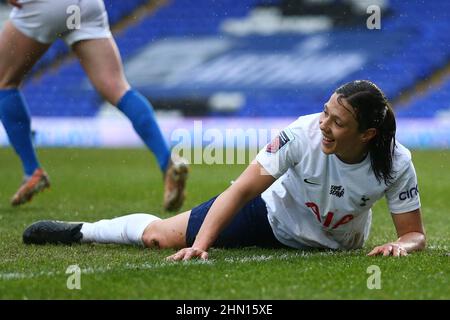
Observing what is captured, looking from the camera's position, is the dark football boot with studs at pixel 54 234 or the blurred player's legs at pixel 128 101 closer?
the dark football boot with studs at pixel 54 234

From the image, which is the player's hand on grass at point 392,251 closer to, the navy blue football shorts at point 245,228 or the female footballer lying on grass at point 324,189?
the female footballer lying on grass at point 324,189

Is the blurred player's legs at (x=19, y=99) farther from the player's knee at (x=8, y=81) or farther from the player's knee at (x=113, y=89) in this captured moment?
the player's knee at (x=113, y=89)

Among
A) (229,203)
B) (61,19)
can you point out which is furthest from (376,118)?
(61,19)

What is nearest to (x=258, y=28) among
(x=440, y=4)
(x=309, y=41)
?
(x=309, y=41)

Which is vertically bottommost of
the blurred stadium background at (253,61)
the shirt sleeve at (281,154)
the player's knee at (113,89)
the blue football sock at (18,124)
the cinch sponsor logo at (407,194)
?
the blurred stadium background at (253,61)

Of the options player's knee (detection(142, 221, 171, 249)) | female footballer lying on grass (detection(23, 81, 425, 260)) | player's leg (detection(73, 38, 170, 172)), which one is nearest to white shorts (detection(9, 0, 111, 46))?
player's leg (detection(73, 38, 170, 172))

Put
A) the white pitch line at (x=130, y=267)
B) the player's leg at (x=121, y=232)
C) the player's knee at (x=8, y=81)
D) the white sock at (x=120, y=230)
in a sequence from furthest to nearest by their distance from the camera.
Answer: the player's knee at (x=8, y=81) → the white sock at (x=120, y=230) → the player's leg at (x=121, y=232) → the white pitch line at (x=130, y=267)

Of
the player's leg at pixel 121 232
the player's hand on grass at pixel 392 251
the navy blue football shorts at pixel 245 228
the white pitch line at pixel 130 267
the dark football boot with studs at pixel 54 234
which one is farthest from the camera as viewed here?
the dark football boot with studs at pixel 54 234

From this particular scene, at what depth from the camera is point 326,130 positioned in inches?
157

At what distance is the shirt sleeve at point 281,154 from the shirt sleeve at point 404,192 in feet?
1.55

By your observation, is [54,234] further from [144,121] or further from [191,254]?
[144,121]

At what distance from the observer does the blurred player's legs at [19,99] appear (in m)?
6.34

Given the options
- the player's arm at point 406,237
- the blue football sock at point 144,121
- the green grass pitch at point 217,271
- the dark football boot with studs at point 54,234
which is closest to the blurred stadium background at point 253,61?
the blue football sock at point 144,121

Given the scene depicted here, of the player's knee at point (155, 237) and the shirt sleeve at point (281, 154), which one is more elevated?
the shirt sleeve at point (281, 154)
